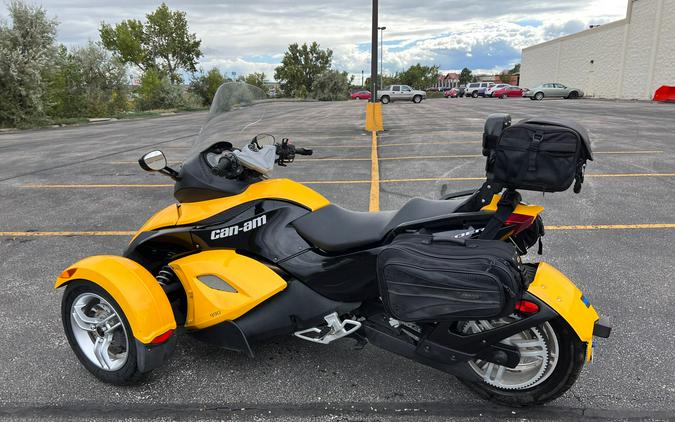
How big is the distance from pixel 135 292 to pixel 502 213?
1.88 meters

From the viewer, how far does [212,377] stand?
2691mm

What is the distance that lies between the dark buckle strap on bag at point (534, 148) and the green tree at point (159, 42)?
2488 inches

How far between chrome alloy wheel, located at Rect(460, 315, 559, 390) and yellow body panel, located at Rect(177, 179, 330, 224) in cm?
103

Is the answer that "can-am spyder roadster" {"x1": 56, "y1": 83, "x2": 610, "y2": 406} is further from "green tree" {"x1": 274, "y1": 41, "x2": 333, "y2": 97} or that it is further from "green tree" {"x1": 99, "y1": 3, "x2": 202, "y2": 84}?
"green tree" {"x1": 274, "y1": 41, "x2": 333, "y2": 97}

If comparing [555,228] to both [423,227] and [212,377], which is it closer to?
[423,227]

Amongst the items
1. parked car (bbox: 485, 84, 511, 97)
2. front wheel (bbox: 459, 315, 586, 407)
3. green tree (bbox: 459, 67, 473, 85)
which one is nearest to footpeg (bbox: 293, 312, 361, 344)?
front wheel (bbox: 459, 315, 586, 407)

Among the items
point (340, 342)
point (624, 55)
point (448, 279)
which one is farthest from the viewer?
point (624, 55)

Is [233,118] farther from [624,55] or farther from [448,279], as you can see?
[624,55]

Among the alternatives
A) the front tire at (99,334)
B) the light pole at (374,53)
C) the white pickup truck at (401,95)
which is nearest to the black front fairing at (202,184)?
the front tire at (99,334)

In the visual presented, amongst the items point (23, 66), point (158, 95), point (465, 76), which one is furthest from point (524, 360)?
point (465, 76)

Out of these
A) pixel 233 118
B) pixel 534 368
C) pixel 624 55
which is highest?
pixel 624 55

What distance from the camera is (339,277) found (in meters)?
2.41

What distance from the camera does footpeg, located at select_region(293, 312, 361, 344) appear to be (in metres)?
2.43

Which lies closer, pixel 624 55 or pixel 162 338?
pixel 162 338
